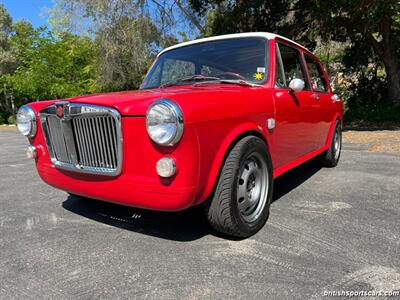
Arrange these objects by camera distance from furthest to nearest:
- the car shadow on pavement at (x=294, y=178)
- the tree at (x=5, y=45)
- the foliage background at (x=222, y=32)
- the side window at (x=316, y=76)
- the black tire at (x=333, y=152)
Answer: the tree at (x=5, y=45)
the foliage background at (x=222, y=32)
the black tire at (x=333, y=152)
the side window at (x=316, y=76)
the car shadow on pavement at (x=294, y=178)

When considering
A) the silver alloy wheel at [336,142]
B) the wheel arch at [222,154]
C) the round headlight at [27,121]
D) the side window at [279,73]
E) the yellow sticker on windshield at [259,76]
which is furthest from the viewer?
the silver alloy wheel at [336,142]

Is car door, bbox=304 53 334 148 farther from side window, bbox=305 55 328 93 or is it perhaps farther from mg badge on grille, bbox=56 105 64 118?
mg badge on grille, bbox=56 105 64 118

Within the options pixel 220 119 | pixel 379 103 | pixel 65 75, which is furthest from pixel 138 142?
pixel 65 75

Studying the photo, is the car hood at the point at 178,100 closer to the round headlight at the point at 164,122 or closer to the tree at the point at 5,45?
the round headlight at the point at 164,122

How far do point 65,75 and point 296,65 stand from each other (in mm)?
20980

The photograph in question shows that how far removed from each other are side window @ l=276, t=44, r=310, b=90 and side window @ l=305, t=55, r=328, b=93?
0.31 metres

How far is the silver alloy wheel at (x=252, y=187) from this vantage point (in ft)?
9.86

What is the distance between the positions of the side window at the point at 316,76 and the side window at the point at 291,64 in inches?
12.1

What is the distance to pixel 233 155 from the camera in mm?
2785

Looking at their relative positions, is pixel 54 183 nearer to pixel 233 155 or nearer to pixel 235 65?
pixel 233 155

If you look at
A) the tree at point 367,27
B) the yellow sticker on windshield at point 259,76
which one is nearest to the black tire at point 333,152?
the yellow sticker on windshield at point 259,76

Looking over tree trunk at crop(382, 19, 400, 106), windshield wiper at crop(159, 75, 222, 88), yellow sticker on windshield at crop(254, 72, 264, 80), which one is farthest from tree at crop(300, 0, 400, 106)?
windshield wiper at crop(159, 75, 222, 88)

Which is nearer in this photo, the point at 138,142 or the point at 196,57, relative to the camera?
the point at 138,142

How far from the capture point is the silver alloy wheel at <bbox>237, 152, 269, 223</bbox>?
9.86 ft
